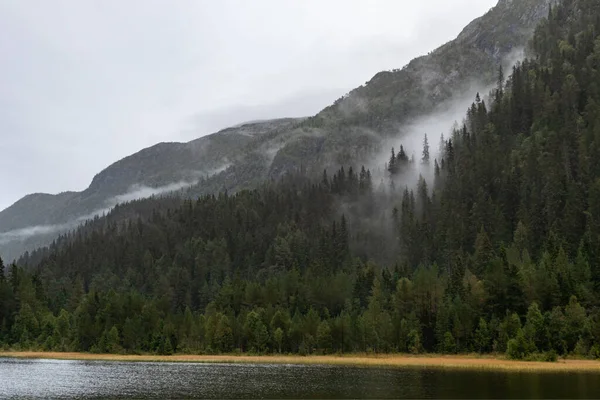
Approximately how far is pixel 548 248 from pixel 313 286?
237 ft

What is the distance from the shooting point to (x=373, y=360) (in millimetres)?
136875

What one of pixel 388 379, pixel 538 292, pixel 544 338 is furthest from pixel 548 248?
pixel 388 379

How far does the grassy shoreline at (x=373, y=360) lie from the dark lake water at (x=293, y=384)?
10.4 metres

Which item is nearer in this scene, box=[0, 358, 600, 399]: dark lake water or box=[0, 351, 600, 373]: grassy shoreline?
box=[0, 358, 600, 399]: dark lake water

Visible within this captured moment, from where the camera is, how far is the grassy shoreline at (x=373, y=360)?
11056 centimetres

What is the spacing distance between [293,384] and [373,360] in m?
52.5

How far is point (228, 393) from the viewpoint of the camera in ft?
256

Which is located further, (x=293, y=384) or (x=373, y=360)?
(x=373, y=360)

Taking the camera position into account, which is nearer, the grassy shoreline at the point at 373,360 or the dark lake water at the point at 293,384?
the dark lake water at the point at 293,384

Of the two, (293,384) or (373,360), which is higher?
(293,384)

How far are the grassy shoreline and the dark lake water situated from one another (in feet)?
34.1

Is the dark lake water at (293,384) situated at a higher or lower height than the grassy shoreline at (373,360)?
higher

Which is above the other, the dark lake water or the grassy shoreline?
the dark lake water

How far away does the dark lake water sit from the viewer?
7481 cm
